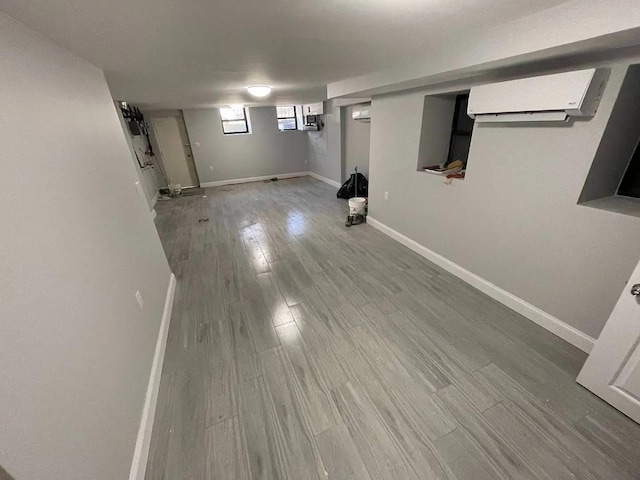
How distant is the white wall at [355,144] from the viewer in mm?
5301

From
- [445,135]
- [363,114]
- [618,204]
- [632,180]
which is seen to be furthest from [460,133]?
[363,114]

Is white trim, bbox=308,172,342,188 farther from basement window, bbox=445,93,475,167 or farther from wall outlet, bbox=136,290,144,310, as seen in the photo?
wall outlet, bbox=136,290,144,310

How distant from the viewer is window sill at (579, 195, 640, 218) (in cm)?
160

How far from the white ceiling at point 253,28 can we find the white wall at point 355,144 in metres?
3.24

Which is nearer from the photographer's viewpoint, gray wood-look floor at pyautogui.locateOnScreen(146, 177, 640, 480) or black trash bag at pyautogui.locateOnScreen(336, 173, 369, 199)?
gray wood-look floor at pyautogui.locateOnScreen(146, 177, 640, 480)

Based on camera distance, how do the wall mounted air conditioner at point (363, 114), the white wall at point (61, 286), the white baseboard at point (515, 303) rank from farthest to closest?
the wall mounted air conditioner at point (363, 114) < the white baseboard at point (515, 303) < the white wall at point (61, 286)

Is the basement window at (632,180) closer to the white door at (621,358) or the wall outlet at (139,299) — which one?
the white door at (621,358)

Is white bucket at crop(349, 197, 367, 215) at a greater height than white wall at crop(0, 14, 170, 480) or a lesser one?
lesser

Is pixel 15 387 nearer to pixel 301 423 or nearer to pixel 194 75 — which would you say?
pixel 301 423

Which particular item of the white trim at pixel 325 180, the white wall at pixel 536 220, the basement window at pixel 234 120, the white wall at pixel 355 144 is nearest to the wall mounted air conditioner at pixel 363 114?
the white wall at pixel 355 144

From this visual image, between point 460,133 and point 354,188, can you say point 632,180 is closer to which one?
point 460,133

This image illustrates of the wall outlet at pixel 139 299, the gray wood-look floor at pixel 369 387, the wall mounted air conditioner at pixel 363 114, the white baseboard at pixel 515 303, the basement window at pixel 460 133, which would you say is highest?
the wall mounted air conditioner at pixel 363 114

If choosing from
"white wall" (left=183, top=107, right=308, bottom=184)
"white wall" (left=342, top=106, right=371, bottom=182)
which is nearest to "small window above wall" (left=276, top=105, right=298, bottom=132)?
"white wall" (left=183, top=107, right=308, bottom=184)

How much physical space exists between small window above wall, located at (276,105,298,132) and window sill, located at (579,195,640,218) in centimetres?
733
